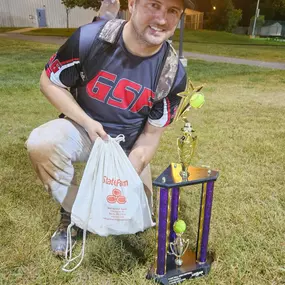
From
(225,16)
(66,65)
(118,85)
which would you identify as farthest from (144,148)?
(225,16)

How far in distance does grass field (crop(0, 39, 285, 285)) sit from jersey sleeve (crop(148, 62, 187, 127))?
2.19ft

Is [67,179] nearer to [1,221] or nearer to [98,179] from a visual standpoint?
[98,179]

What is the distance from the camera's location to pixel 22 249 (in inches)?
72.1

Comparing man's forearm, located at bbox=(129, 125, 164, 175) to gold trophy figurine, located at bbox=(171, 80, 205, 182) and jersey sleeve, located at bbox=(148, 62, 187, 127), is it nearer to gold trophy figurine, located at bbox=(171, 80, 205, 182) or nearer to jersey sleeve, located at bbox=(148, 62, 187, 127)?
jersey sleeve, located at bbox=(148, 62, 187, 127)

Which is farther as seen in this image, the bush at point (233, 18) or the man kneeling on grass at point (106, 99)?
the bush at point (233, 18)

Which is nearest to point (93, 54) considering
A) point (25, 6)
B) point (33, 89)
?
point (33, 89)

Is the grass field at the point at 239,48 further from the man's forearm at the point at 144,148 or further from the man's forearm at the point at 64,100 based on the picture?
the man's forearm at the point at 64,100

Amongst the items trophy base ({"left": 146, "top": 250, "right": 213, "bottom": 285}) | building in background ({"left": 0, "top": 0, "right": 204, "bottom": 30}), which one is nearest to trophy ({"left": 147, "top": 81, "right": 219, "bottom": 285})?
trophy base ({"left": 146, "top": 250, "right": 213, "bottom": 285})

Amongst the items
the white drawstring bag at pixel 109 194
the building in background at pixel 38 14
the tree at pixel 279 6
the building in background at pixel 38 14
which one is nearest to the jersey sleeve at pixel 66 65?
the white drawstring bag at pixel 109 194

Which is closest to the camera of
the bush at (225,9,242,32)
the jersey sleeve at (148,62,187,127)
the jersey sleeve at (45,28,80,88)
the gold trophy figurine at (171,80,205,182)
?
the gold trophy figurine at (171,80,205,182)

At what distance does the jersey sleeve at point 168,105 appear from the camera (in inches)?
71.2

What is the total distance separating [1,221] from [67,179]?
577 millimetres

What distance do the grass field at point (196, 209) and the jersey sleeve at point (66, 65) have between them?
34.3 inches

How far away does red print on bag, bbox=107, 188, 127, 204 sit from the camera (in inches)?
63.5
